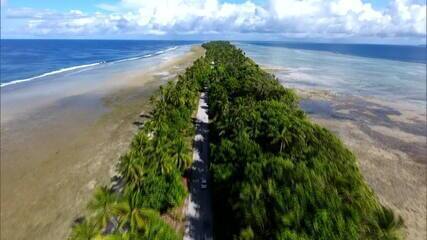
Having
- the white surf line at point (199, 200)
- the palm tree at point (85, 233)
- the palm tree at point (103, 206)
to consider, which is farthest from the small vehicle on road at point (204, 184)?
the palm tree at point (85, 233)

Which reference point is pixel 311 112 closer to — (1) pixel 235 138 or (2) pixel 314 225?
(1) pixel 235 138

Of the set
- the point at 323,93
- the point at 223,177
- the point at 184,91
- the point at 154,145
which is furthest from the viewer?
the point at 323,93

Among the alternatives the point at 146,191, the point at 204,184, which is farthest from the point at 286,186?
the point at 204,184

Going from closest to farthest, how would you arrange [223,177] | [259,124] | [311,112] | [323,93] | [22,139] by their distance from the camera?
1. [223,177]
2. [259,124]
3. [22,139]
4. [311,112]
5. [323,93]

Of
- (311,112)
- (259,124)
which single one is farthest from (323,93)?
(259,124)

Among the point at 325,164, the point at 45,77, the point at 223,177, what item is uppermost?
the point at 325,164

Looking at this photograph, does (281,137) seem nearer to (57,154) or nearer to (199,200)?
(199,200)

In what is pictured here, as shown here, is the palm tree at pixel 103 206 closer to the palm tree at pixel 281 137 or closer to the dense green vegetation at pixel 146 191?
the dense green vegetation at pixel 146 191
